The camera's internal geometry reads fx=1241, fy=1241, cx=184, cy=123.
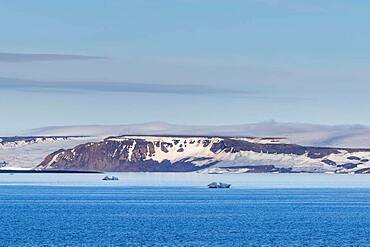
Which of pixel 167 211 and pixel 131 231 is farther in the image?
pixel 167 211

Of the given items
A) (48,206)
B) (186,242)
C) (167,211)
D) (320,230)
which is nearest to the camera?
(186,242)

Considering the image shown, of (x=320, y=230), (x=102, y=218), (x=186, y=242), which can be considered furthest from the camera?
(x=102, y=218)

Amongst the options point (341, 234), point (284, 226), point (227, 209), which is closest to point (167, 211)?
point (227, 209)

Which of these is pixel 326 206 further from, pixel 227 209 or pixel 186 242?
pixel 186 242

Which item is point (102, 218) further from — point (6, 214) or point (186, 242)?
point (186, 242)

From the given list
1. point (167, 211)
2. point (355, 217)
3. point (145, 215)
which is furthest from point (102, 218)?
point (355, 217)

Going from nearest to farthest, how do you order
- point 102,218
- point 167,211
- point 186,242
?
point 186,242
point 102,218
point 167,211
